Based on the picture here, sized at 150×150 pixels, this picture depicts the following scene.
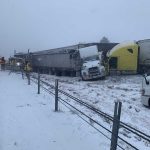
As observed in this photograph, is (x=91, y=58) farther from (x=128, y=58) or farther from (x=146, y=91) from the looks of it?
(x=146, y=91)

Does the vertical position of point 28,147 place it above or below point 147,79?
below

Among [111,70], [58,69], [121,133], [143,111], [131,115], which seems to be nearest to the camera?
[121,133]

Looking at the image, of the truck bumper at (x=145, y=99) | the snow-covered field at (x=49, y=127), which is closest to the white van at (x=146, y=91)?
the truck bumper at (x=145, y=99)

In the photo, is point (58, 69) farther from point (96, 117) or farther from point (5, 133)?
point (5, 133)

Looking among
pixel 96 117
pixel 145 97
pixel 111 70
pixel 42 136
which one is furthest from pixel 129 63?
pixel 42 136

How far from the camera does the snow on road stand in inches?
380

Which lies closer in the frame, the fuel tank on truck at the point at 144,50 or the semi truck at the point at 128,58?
the semi truck at the point at 128,58

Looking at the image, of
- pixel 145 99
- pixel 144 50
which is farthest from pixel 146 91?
pixel 144 50

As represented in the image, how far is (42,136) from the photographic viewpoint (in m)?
10.6

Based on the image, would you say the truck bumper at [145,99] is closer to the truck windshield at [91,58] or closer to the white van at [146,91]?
the white van at [146,91]

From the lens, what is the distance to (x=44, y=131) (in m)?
11.2

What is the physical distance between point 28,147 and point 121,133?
3.10 metres

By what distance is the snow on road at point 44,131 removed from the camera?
9.64m

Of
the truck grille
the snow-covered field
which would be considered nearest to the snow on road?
the snow-covered field
